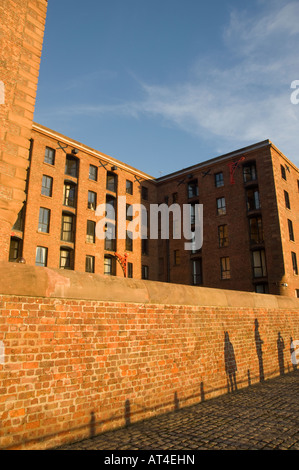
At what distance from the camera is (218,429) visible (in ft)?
19.2

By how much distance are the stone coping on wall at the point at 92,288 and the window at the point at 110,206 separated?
21530mm

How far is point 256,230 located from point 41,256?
1775cm

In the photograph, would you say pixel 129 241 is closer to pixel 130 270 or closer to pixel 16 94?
pixel 130 270

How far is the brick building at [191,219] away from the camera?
2511 centimetres

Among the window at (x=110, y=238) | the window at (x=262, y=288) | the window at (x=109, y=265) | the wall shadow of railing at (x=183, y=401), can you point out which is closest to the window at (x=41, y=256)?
the window at (x=109, y=265)

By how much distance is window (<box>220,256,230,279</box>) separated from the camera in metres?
28.2

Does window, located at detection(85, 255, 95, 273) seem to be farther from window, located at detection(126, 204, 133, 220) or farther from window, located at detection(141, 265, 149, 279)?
window, located at detection(141, 265, 149, 279)

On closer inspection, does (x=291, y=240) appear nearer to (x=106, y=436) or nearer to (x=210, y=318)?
(x=210, y=318)

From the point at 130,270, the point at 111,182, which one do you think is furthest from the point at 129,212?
the point at 130,270

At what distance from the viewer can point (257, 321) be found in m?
11.7

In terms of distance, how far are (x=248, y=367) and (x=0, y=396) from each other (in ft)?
27.6

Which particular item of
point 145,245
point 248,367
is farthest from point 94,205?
point 248,367

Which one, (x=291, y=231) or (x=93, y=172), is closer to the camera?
(x=291, y=231)

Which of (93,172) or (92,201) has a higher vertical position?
(93,172)
